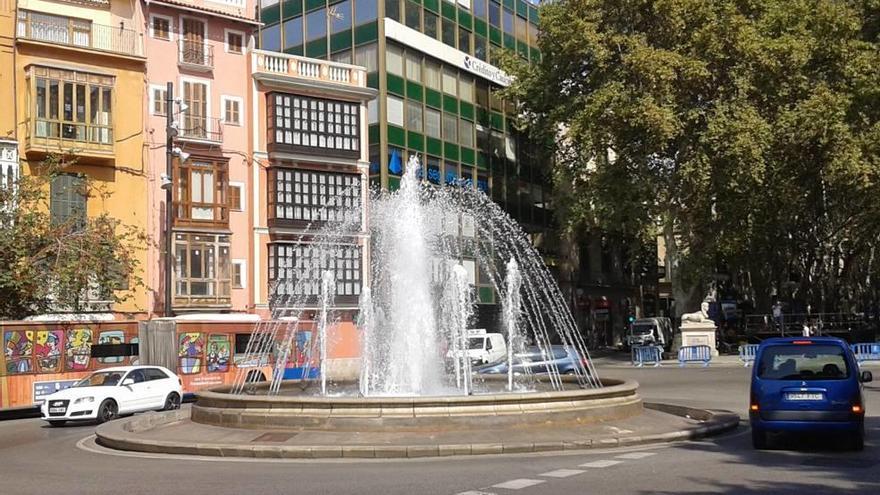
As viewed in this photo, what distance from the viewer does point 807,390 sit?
13.9m

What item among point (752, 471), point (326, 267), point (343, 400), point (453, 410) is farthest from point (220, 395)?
point (326, 267)

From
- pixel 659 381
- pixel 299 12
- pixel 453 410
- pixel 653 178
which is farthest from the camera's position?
pixel 299 12

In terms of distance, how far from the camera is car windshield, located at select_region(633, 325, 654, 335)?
61.5 meters

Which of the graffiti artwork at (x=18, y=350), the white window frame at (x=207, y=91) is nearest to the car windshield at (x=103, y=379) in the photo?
the graffiti artwork at (x=18, y=350)

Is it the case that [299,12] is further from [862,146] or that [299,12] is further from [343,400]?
[343,400]

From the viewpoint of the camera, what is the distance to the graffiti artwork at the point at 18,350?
85.4 feet

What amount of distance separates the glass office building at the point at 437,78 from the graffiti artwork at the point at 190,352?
19.9m

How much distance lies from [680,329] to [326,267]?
16.4m

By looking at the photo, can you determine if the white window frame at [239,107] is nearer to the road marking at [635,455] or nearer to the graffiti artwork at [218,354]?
the graffiti artwork at [218,354]

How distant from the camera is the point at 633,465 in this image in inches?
504

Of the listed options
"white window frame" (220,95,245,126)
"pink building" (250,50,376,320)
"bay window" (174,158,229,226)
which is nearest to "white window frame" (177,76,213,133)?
"white window frame" (220,95,245,126)

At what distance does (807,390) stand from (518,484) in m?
5.19

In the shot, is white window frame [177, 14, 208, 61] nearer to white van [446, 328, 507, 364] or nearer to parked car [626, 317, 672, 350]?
white van [446, 328, 507, 364]

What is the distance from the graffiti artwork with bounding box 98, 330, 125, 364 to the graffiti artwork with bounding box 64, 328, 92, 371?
47 centimetres
